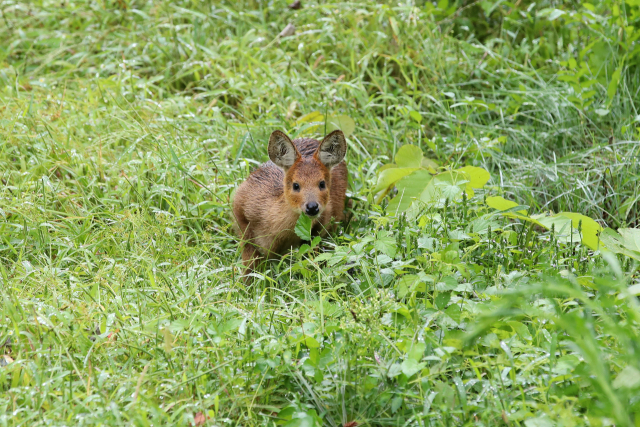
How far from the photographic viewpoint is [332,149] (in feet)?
15.3

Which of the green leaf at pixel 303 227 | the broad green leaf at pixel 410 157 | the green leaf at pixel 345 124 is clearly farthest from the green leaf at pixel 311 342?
the green leaf at pixel 345 124

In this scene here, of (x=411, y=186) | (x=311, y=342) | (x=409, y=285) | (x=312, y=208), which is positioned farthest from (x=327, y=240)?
(x=311, y=342)

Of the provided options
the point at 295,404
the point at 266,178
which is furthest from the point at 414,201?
the point at 295,404

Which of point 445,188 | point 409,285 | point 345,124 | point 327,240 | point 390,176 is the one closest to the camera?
point 409,285

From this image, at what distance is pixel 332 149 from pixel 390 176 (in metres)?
0.41

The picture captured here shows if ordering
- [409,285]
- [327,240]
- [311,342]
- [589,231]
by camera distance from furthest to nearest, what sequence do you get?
[327,240], [589,231], [409,285], [311,342]

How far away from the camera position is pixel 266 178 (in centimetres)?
485

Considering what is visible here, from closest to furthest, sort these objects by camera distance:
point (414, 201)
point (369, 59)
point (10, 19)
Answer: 1. point (414, 201)
2. point (369, 59)
3. point (10, 19)

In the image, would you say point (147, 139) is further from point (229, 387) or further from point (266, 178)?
point (229, 387)

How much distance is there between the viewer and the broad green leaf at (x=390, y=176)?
4.58m

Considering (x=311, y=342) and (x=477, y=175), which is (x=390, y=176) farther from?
(x=311, y=342)

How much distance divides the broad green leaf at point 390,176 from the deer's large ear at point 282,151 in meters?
0.55

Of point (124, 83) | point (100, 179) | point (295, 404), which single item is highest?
point (124, 83)

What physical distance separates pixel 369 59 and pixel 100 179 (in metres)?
2.45
